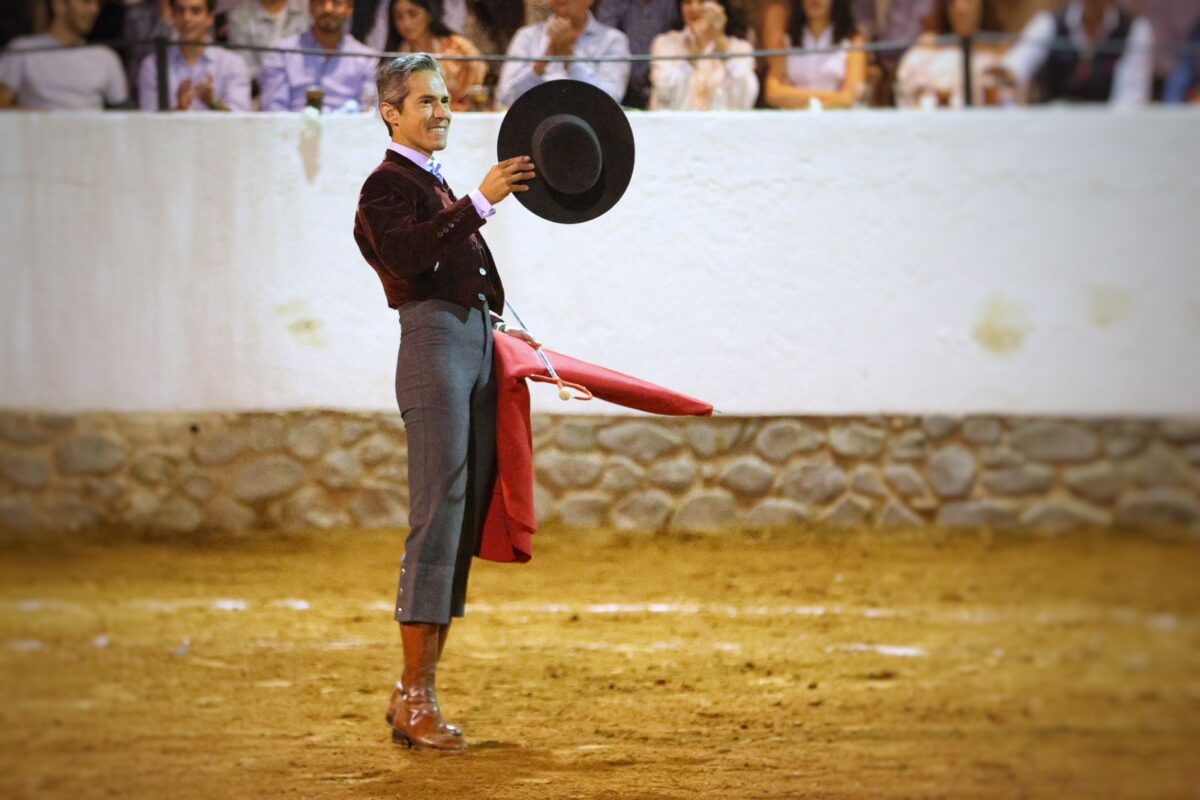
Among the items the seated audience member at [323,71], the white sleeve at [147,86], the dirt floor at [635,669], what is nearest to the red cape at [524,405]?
the dirt floor at [635,669]

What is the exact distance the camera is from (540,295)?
4453 mm

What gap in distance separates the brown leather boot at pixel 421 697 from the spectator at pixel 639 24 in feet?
5.42

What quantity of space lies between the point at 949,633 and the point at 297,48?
270 cm

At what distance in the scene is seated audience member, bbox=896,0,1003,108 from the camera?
4.59 metres

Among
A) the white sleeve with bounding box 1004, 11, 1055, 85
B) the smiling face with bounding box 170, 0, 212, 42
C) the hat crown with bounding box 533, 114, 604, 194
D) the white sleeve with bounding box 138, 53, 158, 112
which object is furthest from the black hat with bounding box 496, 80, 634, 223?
the white sleeve with bounding box 138, 53, 158, 112

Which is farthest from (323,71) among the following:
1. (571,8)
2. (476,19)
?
(571,8)

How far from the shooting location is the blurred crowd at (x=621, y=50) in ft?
12.3

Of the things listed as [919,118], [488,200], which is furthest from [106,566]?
[919,118]

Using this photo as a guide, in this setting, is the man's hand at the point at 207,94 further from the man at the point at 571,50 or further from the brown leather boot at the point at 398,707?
the brown leather boot at the point at 398,707

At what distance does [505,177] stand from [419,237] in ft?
0.76

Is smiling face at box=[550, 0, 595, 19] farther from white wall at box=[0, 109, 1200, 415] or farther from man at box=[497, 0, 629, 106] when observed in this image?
white wall at box=[0, 109, 1200, 415]

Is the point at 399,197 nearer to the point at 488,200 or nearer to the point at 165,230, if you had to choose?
the point at 488,200

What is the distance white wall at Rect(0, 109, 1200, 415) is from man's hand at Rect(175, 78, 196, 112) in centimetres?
10

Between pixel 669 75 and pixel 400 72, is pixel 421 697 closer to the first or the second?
pixel 400 72
